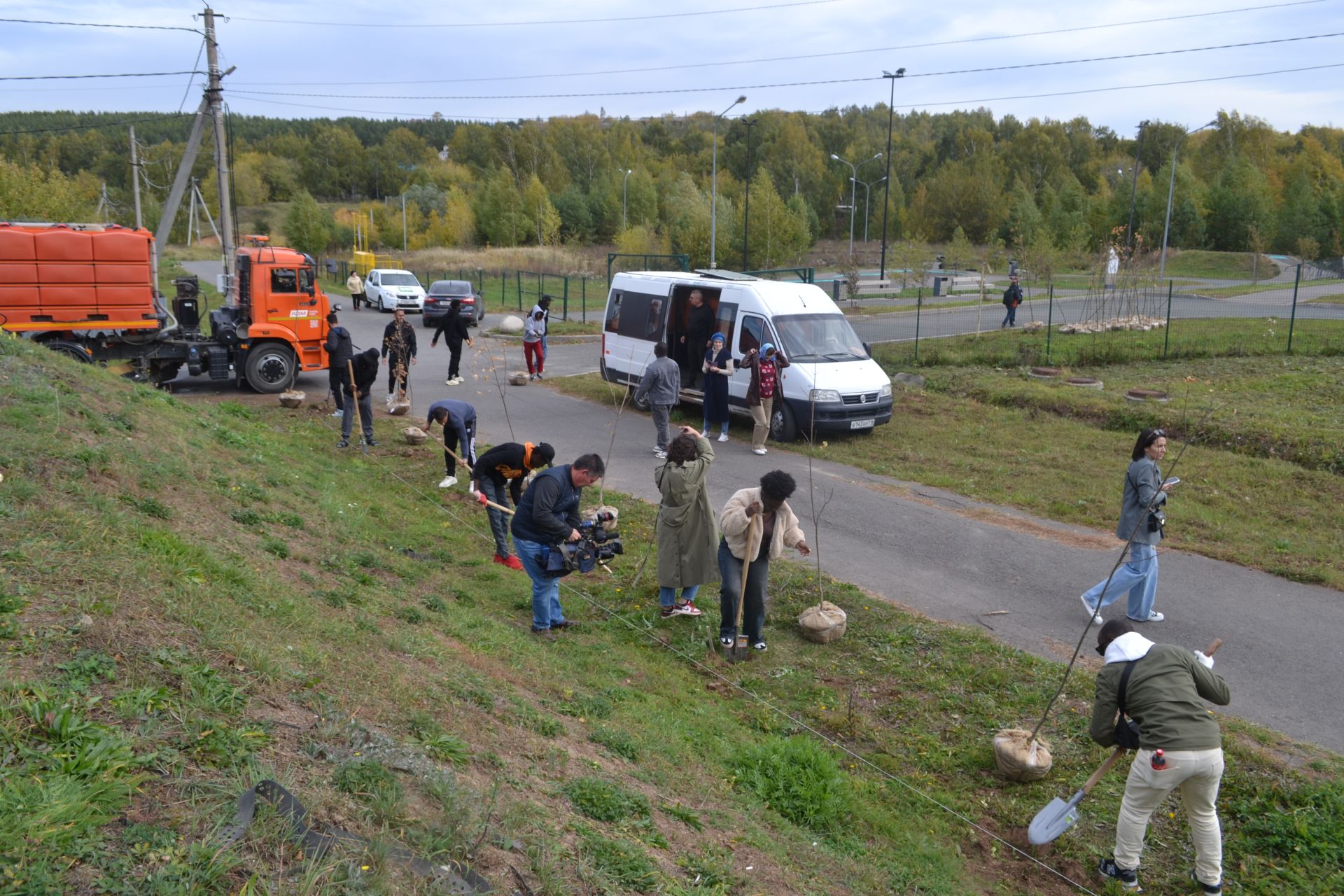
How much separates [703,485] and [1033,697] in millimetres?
2977

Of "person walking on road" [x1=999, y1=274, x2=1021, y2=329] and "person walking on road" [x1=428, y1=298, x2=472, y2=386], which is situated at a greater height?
"person walking on road" [x1=999, y1=274, x2=1021, y2=329]

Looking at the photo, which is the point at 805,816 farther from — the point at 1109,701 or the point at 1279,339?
the point at 1279,339

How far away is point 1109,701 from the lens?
5035 mm

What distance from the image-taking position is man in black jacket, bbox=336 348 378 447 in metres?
13.1

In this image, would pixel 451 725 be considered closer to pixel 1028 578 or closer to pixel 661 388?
pixel 1028 578

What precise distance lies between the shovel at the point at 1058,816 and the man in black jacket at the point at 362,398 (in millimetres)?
10465

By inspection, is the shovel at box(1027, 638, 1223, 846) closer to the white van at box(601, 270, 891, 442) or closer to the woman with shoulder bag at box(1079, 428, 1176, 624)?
the woman with shoulder bag at box(1079, 428, 1176, 624)

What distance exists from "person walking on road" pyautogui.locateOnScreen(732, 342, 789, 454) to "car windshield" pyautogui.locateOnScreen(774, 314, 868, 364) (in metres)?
0.63

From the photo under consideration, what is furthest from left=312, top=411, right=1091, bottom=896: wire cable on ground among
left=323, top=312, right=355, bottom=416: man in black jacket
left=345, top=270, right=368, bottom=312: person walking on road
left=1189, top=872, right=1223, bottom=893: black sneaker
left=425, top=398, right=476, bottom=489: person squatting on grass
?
left=345, top=270, right=368, bottom=312: person walking on road

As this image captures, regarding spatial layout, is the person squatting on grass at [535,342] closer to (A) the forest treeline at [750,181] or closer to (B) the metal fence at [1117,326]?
(B) the metal fence at [1117,326]

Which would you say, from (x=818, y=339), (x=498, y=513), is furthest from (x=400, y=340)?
(x=498, y=513)

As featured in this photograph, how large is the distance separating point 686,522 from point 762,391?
6.57 m

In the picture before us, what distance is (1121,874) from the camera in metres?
5.08

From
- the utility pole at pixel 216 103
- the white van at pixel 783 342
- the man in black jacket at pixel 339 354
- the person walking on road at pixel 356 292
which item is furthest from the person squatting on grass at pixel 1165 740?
the person walking on road at pixel 356 292
